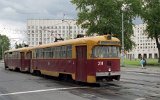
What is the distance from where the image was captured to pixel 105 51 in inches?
983

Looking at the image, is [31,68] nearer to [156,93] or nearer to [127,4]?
[156,93]

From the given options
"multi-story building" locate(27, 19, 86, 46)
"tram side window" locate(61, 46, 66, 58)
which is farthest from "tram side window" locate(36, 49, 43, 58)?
"multi-story building" locate(27, 19, 86, 46)

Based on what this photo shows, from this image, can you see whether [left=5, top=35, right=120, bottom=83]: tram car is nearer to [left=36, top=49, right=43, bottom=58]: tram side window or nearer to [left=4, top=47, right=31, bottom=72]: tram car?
[left=36, top=49, right=43, bottom=58]: tram side window

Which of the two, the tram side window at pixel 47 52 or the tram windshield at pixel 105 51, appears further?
the tram side window at pixel 47 52

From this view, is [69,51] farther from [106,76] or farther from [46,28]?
[46,28]

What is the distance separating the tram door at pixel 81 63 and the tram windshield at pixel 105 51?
73 centimetres

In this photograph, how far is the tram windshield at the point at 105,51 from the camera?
24703 mm

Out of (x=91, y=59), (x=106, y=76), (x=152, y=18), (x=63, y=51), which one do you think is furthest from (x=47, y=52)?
(x=152, y=18)

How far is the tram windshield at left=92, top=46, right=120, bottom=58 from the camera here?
81.0ft

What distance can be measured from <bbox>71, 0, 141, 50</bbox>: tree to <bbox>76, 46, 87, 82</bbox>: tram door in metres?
55.0

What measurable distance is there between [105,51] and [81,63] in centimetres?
167

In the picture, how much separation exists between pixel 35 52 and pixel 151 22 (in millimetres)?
41300

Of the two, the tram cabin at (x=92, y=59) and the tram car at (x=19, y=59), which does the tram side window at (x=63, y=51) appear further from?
the tram car at (x=19, y=59)

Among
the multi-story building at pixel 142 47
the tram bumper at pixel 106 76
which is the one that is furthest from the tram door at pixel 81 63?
the multi-story building at pixel 142 47
